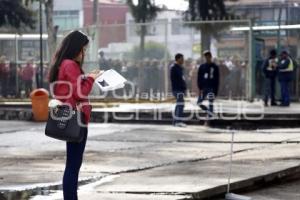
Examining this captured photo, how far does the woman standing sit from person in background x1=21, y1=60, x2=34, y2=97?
816 inches

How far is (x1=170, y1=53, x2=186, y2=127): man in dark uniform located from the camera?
18.2 metres

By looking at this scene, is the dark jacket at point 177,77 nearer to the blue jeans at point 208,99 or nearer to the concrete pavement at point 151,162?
the blue jeans at point 208,99

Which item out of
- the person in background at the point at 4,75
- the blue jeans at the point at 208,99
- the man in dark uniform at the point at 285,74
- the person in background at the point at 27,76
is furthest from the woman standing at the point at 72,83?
the person in background at the point at 4,75

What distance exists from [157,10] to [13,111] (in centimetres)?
1756

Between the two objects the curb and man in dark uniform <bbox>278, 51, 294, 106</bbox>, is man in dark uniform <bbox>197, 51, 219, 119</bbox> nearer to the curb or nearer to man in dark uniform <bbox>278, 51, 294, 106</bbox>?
man in dark uniform <bbox>278, 51, 294, 106</bbox>

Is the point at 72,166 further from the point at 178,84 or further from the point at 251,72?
the point at 251,72

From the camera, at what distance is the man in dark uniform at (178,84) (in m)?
18.2

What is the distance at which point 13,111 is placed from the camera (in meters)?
21.8

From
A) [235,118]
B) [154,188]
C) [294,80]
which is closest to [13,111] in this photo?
[235,118]

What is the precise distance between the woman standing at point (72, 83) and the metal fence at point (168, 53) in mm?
17327

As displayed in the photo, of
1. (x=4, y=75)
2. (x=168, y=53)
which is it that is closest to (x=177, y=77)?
(x=168, y=53)

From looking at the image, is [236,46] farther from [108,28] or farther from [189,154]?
[189,154]

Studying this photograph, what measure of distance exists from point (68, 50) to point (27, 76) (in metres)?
20.9

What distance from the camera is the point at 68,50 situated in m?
7.41
